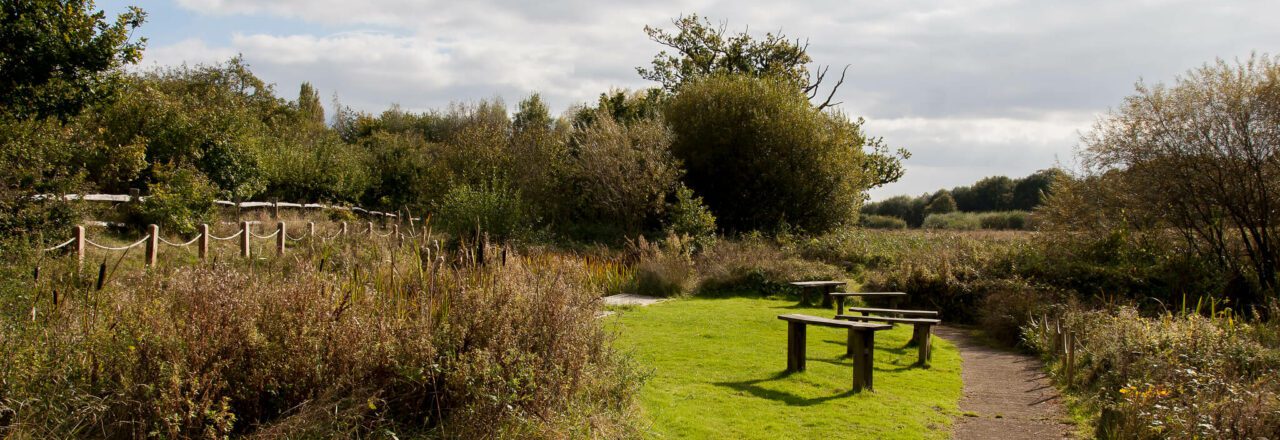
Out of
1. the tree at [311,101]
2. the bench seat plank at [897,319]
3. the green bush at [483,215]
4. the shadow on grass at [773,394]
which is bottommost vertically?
the shadow on grass at [773,394]

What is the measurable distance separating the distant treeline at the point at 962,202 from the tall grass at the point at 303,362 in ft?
123

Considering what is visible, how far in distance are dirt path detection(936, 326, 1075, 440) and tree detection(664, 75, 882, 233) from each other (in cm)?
1560

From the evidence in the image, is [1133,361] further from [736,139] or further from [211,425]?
[736,139]

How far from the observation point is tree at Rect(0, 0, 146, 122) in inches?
547

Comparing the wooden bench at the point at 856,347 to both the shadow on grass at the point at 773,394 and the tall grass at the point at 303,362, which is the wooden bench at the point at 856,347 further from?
the tall grass at the point at 303,362

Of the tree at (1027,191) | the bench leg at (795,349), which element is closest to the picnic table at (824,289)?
the bench leg at (795,349)

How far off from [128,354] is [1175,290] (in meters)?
15.8

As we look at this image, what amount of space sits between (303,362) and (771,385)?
450 cm

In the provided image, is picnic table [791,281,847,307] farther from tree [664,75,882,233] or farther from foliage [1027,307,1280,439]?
tree [664,75,882,233]

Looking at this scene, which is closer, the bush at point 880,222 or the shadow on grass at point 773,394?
the shadow on grass at point 773,394

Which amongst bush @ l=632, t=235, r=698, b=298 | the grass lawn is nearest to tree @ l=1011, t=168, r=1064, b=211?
bush @ l=632, t=235, r=698, b=298

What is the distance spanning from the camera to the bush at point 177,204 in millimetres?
18266

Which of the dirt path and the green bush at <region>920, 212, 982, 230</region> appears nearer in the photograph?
the dirt path

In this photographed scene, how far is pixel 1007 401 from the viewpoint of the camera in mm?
8422
